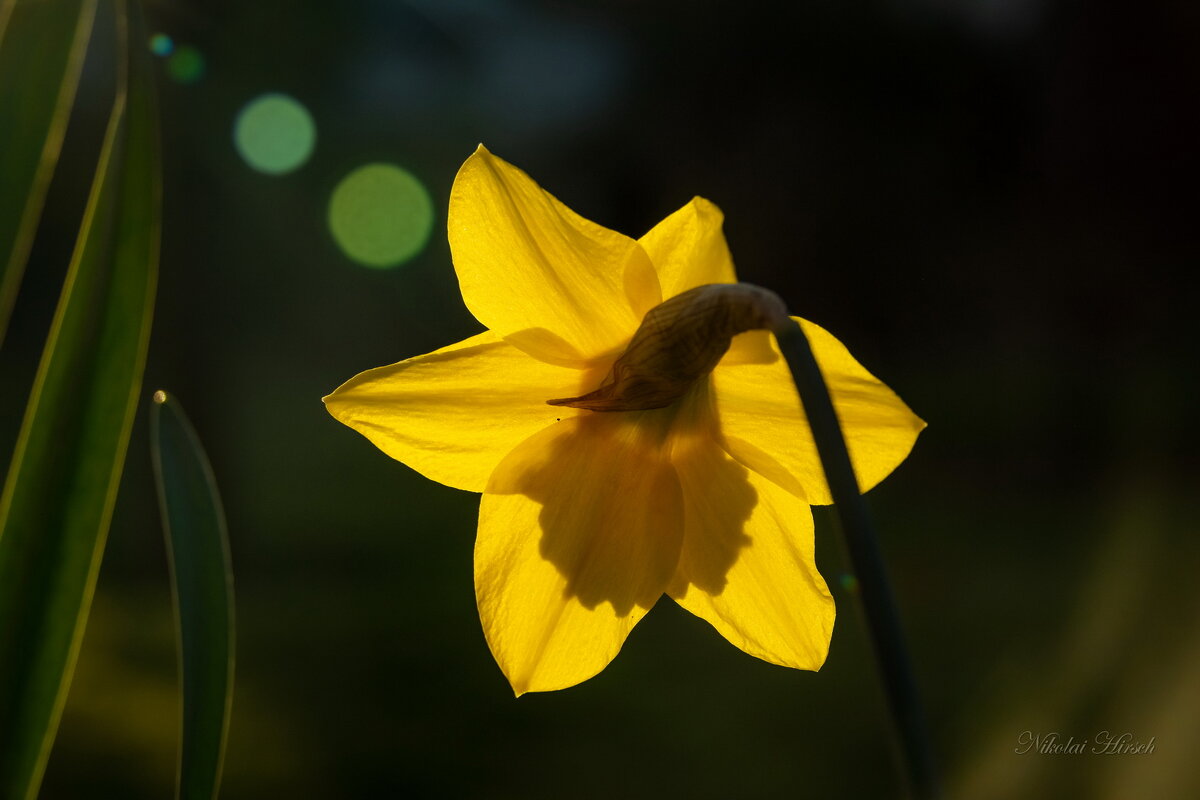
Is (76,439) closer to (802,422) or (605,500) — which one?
(605,500)

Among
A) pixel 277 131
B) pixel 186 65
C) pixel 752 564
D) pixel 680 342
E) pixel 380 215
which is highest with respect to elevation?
pixel 186 65

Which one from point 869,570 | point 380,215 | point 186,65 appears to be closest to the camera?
point 869,570

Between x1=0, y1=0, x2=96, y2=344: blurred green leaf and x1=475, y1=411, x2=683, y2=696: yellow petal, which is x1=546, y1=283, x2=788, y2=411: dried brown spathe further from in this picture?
x1=0, y1=0, x2=96, y2=344: blurred green leaf

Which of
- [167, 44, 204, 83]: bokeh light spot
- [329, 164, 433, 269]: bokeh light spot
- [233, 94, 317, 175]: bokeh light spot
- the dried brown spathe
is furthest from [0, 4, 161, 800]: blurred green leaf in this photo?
[167, 44, 204, 83]: bokeh light spot

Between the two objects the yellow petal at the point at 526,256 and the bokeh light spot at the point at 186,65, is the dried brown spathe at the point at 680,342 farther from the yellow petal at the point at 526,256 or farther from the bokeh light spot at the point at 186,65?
the bokeh light spot at the point at 186,65

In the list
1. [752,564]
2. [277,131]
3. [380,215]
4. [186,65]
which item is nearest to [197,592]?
[752,564]

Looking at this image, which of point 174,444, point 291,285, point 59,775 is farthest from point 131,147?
point 291,285
